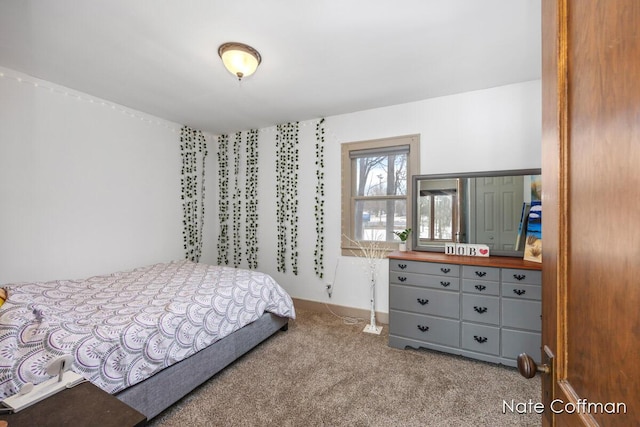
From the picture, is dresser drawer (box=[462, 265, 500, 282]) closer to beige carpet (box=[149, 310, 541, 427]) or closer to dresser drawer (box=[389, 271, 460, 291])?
dresser drawer (box=[389, 271, 460, 291])

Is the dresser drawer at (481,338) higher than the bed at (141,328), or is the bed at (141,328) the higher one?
the bed at (141,328)

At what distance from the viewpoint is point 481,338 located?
7.63 ft

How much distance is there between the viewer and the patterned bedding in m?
1.42

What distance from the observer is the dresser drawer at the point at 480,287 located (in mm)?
2283

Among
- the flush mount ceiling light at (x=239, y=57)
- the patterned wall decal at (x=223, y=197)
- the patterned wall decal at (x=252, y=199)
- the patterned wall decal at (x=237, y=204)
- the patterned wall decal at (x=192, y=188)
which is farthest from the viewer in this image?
the patterned wall decal at (x=223, y=197)

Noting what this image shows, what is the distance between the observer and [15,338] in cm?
140

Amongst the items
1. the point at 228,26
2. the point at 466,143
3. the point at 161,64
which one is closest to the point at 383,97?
the point at 466,143

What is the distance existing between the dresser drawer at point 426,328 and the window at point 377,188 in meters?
0.89

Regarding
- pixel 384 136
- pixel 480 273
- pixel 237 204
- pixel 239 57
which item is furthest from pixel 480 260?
pixel 237 204

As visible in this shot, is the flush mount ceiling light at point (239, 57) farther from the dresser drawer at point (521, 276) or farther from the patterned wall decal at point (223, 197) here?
the dresser drawer at point (521, 276)

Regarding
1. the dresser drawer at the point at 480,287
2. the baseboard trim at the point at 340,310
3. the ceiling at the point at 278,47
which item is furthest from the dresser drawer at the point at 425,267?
the ceiling at the point at 278,47

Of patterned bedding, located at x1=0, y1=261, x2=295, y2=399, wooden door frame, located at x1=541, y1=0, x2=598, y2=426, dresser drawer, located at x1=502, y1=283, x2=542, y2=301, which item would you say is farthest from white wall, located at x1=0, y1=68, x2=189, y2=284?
dresser drawer, located at x1=502, y1=283, x2=542, y2=301

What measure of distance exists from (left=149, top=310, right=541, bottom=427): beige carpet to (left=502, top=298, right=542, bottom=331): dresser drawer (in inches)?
16.1

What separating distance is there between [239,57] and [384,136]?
1.88m
